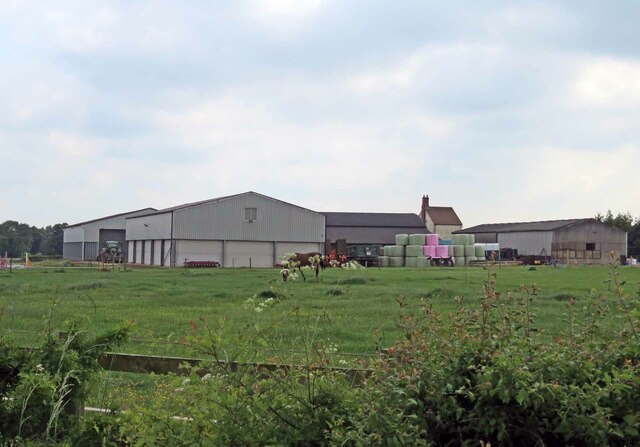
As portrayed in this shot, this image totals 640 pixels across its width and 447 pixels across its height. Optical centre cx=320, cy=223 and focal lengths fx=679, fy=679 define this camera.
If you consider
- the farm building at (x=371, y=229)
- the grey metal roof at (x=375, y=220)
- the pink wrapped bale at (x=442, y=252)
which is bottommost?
the pink wrapped bale at (x=442, y=252)

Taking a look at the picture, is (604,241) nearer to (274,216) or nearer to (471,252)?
(471,252)

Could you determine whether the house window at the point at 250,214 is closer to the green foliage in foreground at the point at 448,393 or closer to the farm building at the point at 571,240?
the farm building at the point at 571,240

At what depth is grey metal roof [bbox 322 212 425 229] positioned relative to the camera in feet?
317

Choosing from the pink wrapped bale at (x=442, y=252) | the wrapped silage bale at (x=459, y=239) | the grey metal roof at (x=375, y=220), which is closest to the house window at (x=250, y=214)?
the pink wrapped bale at (x=442, y=252)

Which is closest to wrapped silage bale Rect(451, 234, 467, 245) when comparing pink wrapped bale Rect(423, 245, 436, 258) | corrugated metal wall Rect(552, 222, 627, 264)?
pink wrapped bale Rect(423, 245, 436, 258)

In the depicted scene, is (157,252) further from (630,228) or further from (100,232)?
(630,228)

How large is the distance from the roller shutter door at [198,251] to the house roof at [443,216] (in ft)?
150

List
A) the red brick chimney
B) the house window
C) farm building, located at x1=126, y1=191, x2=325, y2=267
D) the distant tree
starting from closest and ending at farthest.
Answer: farm building, located at x1=126, y1=191, x2=325, y2=267, the house window, the red brick chimney, the distant tree

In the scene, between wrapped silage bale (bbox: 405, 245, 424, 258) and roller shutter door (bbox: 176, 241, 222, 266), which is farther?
wrapped silage bale (bbox: 405, 245, 424, 258)

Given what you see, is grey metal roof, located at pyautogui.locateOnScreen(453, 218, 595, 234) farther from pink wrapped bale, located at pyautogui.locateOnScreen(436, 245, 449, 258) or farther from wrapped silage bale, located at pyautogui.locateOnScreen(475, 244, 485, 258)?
pink wrapped bale, located at pyautogui.locateOnScreen(436, 245, 449, 258)

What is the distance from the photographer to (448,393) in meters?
3.22

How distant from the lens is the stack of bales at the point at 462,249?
3081 inches

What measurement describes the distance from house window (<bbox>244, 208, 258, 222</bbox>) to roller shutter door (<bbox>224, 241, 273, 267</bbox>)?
7.83 feet

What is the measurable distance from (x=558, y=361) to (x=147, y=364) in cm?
358
